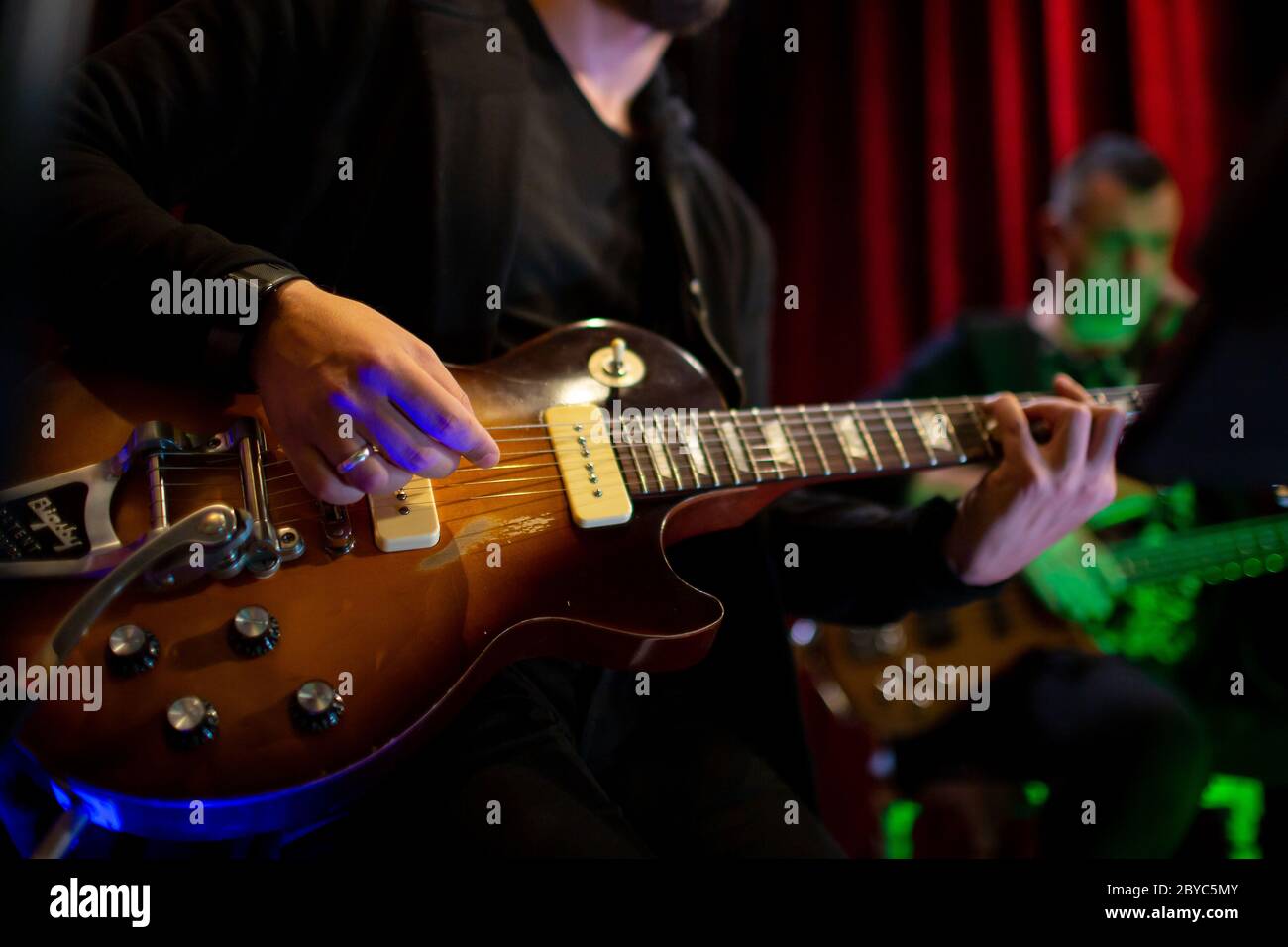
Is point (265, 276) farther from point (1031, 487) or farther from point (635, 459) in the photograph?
point (1031, 487)

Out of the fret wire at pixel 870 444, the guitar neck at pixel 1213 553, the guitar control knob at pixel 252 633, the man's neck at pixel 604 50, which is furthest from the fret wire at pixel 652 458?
the guitar neck at pixel 1213 553

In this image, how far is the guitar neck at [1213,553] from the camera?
2.07m

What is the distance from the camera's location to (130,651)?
2.65ft

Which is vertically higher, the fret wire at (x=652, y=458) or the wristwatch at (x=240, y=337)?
the wristwatch at (x=240, y=337)

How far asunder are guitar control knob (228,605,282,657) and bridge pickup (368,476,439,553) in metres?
0.13

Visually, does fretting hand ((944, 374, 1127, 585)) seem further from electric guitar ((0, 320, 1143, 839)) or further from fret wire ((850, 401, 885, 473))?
electric guitar ((0, 320, 1143, 839))

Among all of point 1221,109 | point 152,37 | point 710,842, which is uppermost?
point 1221,109


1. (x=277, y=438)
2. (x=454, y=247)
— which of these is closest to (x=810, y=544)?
(x=454, y=247)

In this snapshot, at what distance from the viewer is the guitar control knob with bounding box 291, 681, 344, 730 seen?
2.74 ft

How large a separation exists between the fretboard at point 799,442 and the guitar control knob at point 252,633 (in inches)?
16.2

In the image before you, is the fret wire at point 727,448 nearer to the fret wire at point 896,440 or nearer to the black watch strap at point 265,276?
the fret wire at point 896,440

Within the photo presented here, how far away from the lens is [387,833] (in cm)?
96

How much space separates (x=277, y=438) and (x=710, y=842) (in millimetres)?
653
